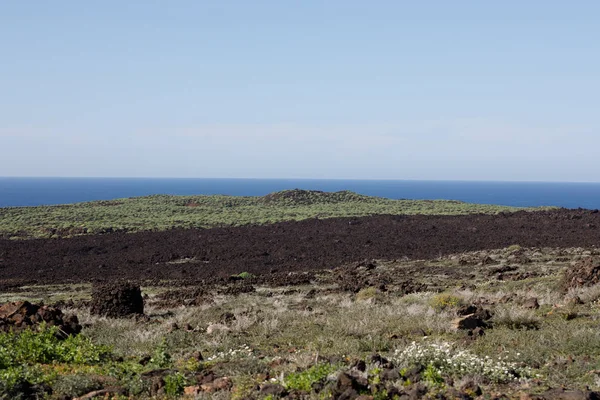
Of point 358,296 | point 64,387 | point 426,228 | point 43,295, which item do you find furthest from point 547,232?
point 64,387

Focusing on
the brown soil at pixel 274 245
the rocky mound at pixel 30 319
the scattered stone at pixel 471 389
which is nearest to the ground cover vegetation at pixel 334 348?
the scattered stone at pixel 471 389

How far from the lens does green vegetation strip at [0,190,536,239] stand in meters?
56.3

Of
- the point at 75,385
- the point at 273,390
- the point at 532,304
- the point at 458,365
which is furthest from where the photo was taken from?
the point at 532,304

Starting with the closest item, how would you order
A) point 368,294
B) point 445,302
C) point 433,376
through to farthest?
1. point 433,376
2. point 445,302
3. point 368,294

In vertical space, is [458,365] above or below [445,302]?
above

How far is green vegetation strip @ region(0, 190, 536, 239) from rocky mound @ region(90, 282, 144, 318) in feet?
124

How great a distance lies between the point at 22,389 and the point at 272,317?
714 cm

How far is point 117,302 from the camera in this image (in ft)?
53.2

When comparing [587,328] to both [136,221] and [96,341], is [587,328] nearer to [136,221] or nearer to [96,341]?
[96,341]

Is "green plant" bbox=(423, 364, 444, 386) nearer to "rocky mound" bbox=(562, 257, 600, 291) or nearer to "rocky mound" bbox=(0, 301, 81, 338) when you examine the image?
"rocky mound" bbox=(0, 301, 81, 338)

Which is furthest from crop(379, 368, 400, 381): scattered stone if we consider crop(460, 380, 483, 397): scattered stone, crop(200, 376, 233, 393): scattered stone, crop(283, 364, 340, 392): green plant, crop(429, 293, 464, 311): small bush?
crop(429, 293, 464, 311): small bush

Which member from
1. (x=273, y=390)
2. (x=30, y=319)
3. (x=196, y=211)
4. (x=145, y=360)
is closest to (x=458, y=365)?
(x=273, y=390)

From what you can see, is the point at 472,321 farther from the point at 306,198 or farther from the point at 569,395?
the point at 306,198

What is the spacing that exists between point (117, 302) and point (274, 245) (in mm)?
25035
